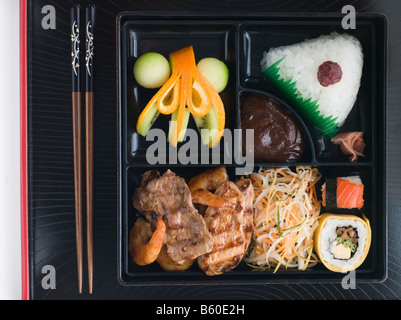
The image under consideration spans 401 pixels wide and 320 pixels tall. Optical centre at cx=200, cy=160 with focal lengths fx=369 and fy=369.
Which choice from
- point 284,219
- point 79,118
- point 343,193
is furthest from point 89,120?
point 343,193

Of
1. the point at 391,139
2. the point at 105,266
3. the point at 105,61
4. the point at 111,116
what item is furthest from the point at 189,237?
the point at 391,139

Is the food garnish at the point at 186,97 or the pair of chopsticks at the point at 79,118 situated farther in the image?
the pair of chopsticks at the point at 79,118

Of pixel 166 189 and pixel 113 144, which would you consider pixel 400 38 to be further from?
pixel 113 144

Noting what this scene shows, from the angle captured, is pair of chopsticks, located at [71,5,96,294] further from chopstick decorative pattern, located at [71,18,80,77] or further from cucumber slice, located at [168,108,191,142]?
cucumber slice, located at [168,108,191,142]

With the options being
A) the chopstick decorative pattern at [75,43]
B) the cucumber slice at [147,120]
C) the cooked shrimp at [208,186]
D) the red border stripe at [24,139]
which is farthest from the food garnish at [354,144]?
the red border stripe at [24,139]

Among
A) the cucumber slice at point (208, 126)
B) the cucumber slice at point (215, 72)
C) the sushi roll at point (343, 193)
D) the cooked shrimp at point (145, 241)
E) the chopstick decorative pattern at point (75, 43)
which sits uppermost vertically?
the chopstick decorative pattern at point (75, 43)

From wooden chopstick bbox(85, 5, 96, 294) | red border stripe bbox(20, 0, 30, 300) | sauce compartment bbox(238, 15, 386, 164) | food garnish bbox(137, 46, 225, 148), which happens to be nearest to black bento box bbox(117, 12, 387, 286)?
sauce compartment bbox(238, 15, 386, 164)

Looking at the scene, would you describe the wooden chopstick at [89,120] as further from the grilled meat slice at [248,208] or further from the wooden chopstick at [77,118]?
the grilled meat slice at [248,208]
